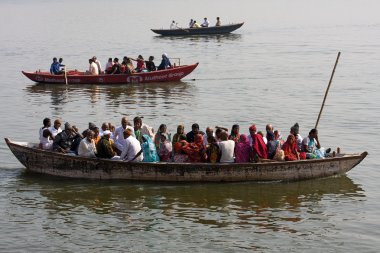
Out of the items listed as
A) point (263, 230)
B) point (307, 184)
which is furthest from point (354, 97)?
point (263, 230)

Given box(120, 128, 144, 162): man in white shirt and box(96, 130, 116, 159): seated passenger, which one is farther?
box(96, 130, 116, 159): seated passenger

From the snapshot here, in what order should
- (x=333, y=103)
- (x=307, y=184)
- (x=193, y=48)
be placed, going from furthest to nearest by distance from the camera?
(x=193, y=48), (x=333, y=103), (x=307, y=184)

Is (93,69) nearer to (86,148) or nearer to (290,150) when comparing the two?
(86,148)

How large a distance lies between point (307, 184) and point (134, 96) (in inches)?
662

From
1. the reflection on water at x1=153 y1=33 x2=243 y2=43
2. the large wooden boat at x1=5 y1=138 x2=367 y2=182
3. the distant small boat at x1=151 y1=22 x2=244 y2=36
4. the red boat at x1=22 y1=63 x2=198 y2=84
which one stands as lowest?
the large wooden boat at x1=5 y1=138 x2=367 y2=182

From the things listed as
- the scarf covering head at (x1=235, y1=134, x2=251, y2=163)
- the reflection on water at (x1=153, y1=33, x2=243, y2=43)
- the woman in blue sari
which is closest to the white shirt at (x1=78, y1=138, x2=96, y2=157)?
the woman in blue sari

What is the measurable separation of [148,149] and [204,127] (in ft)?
29.3

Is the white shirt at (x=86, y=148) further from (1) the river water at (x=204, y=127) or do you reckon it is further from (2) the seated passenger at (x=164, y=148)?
(2) the seated passenger at (x=164, y=148)

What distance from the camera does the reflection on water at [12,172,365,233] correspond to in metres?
18.4

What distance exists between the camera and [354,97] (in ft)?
114

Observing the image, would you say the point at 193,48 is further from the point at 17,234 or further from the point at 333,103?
the point at 17,234

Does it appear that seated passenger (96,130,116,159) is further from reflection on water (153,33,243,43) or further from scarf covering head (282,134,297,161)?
reflection on water (153,33,243,43)

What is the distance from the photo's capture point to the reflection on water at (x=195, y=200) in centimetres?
1844

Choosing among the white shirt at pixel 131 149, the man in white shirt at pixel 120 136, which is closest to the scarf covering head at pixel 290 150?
the white shirt at pixel 131 149
